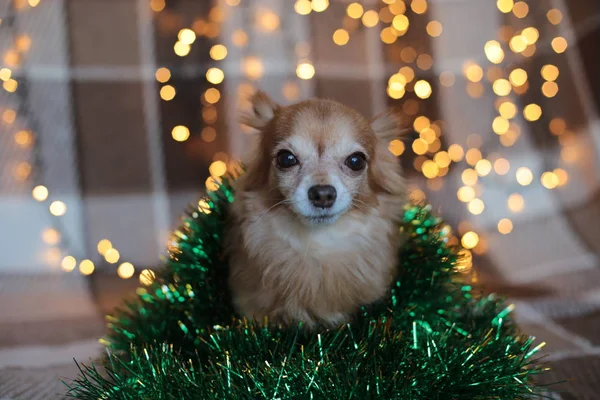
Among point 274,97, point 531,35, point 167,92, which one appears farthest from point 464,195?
point 167,92

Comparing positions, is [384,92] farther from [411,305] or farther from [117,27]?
[411,305]

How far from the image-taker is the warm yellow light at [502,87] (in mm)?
1688

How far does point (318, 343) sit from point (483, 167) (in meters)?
1.15

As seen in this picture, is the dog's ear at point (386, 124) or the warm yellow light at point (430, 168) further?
the warm yellow light at point (430, 168)

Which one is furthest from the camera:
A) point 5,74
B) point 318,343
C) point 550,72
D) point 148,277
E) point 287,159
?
point 550,72

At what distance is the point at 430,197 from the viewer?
1.70 meters

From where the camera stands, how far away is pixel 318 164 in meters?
0.80

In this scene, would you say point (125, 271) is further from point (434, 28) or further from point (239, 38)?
point (434, 28)

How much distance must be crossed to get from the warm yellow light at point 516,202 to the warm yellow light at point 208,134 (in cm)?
81

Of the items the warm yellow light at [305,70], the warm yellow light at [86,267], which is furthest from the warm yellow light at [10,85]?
the warm yellow light at [305,70]

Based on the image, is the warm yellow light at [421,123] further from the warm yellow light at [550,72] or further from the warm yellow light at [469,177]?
the warm yellow light at [550,72]

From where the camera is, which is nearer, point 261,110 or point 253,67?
point 261,110

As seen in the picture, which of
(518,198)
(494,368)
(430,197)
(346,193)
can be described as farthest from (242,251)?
(518,198)

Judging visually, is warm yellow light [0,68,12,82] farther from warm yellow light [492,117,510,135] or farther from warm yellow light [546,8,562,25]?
warm yellow light [546,8,562,25]
